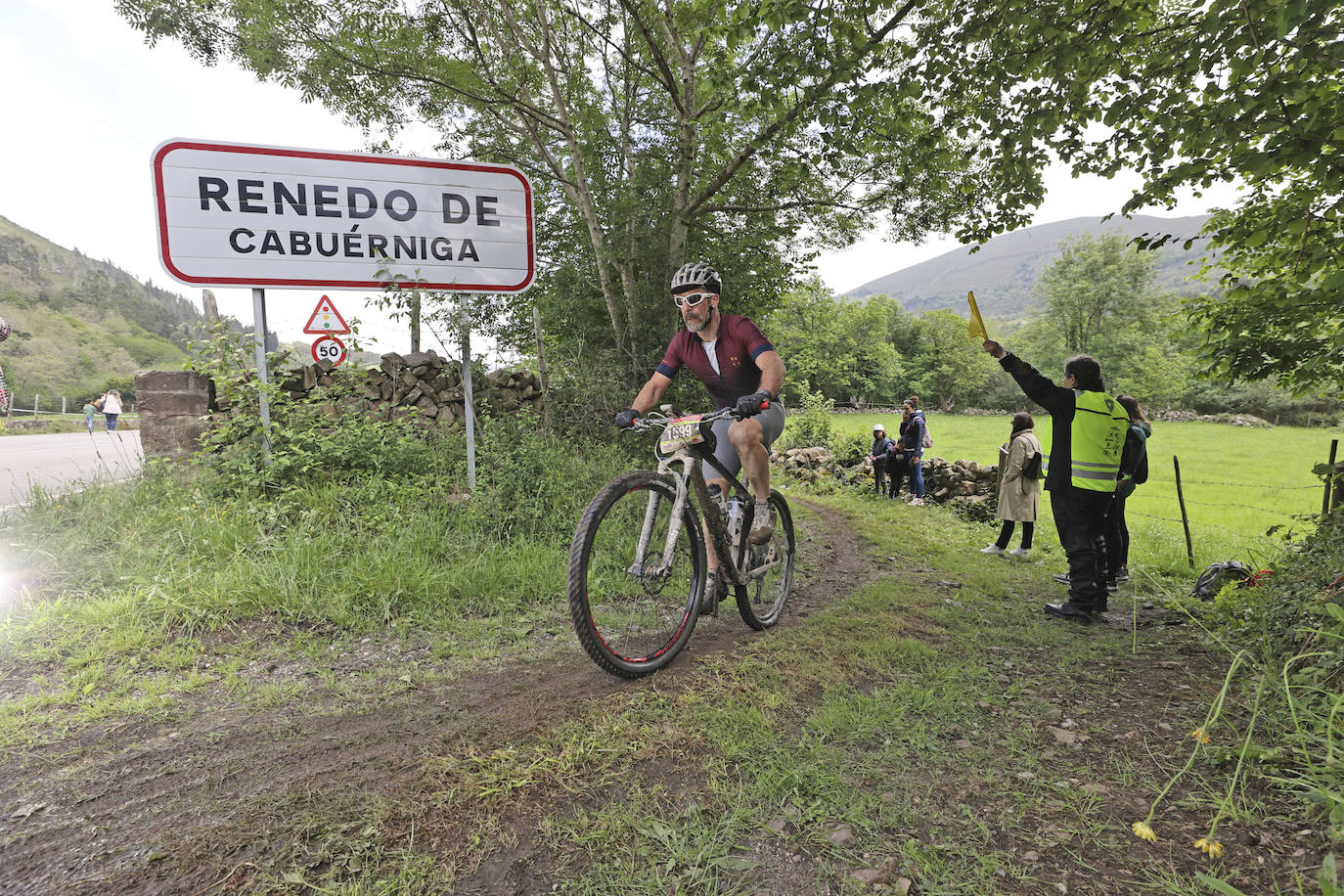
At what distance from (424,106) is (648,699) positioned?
382 inches

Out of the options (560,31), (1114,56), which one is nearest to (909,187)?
(1114,56)

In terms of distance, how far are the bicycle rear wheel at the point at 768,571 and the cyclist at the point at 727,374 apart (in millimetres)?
174

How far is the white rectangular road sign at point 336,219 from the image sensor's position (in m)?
5.62

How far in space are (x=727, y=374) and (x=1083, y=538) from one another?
351 centimetres

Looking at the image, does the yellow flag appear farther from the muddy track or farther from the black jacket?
the muddy track

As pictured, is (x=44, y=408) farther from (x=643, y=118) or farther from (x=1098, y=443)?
(x=1098, y=443)

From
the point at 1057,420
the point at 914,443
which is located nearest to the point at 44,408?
the point at 914,443

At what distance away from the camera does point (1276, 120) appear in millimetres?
3449

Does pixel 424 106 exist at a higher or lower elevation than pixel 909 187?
higher

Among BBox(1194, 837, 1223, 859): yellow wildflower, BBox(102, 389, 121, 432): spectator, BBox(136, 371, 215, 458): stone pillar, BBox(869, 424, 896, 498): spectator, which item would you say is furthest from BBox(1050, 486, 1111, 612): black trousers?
BBox(102, 389, 121, 432): spectator

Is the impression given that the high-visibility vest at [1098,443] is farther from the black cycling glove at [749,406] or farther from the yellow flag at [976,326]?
the black cycling glove at [749,406]

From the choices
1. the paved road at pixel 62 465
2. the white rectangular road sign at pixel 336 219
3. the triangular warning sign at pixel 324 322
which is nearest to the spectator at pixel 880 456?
the white rectangular road sign at pixel 336 219

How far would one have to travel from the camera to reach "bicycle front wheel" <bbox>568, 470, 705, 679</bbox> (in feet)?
9.73

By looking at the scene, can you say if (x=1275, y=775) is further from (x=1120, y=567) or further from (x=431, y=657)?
(x=1120, y=567)
